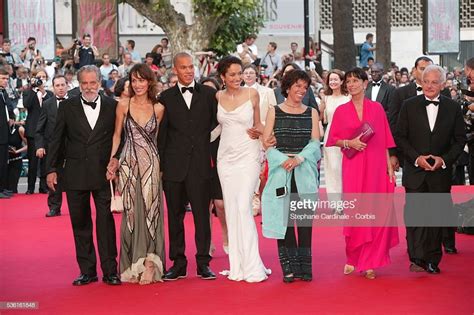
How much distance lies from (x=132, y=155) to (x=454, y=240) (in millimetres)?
3899

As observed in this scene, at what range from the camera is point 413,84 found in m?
13.6

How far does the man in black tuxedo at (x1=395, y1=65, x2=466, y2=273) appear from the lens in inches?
464

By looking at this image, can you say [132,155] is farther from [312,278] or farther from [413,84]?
[413,84]

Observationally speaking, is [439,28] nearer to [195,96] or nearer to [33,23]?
[33,23]

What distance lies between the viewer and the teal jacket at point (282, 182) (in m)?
11.5

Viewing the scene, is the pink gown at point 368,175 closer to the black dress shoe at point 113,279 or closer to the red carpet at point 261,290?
the red carpet at point 261,290

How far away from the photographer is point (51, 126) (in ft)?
59.4

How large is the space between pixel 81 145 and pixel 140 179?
649 millimetres

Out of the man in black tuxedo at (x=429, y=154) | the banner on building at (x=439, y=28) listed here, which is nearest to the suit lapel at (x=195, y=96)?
the man in black tuxedo at (x=429, y=154)

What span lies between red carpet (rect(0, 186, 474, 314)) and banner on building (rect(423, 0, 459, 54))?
14.2m

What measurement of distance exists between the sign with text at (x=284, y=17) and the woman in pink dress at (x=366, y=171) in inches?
1356

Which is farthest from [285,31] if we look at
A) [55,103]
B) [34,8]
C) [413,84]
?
[413,84]

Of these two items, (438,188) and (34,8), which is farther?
(34,8)

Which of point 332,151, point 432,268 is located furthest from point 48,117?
point 432,268
